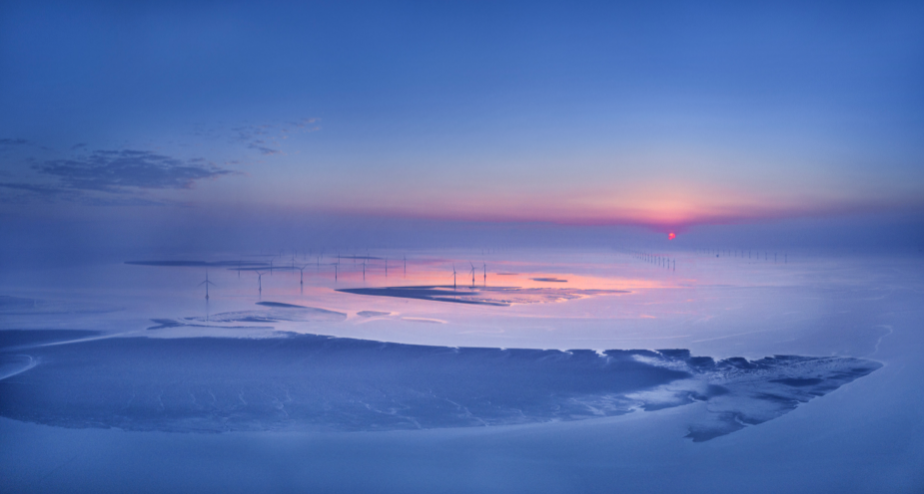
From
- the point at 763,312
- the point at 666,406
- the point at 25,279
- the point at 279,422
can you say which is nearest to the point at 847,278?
the point at 763,312

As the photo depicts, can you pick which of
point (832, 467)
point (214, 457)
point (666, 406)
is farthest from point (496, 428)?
point (832, 467)

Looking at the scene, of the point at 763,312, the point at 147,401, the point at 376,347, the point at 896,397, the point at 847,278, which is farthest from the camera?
the point at 847,278

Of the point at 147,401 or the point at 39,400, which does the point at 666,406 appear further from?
the point at 39,400

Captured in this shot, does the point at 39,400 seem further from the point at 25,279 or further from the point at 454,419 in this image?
the point at 25,279

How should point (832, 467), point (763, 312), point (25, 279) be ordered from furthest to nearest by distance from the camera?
point (25, 279) < point (763, 312) < point (832, 467)

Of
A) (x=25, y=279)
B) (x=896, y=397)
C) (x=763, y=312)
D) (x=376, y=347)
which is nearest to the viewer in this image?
(x=896, y=397)

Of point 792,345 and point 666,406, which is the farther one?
point 792,345
